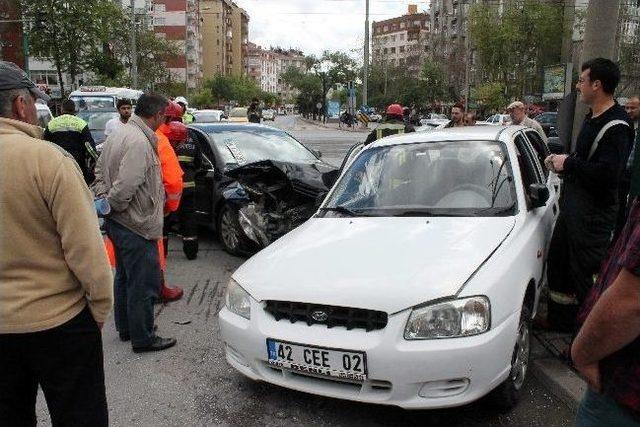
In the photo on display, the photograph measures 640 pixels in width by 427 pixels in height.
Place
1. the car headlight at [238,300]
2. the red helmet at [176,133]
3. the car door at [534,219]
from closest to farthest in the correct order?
the car headlight at [238,300] < the car door at [534,219] < the red helmet at [176,133]

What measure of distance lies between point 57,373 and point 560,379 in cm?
291

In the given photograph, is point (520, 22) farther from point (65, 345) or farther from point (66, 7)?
point (65, 345)

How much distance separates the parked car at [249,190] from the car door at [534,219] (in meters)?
2.32

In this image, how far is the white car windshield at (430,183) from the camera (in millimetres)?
4090

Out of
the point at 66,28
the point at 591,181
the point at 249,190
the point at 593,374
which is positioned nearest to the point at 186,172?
the point at 249,190

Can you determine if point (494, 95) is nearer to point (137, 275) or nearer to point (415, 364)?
point (137, 275)

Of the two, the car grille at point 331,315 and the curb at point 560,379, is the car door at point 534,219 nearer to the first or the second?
the curb at point 560,379

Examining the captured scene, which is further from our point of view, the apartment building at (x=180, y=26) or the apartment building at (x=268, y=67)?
the apartment building at (x=268, y=67)

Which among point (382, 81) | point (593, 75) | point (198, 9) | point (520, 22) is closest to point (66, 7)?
point (520, 22)

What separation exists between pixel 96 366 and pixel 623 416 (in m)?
1.81

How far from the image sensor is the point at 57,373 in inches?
82.9

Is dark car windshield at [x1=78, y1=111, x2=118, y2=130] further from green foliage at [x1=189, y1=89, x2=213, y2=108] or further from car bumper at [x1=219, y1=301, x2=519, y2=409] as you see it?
green foliage at [x1=189, y1=89, x2=213, y2=108]

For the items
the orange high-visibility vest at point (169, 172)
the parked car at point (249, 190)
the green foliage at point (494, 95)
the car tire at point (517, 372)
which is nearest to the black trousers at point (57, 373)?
the car tire at point (517, 372)

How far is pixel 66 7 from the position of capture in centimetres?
3428
